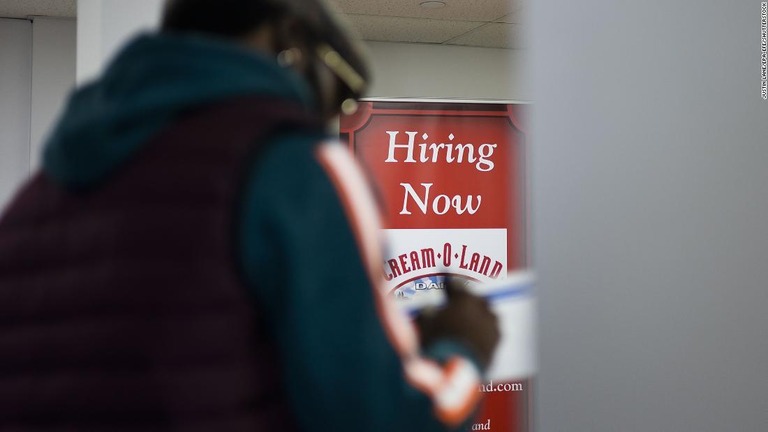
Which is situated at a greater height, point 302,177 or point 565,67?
point 565,67

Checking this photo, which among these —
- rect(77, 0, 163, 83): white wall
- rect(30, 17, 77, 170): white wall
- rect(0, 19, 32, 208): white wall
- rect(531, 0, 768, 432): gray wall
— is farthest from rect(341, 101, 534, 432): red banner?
rect(0, 19, 32, 208): white wall

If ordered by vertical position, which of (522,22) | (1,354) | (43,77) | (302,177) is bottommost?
(1,354)

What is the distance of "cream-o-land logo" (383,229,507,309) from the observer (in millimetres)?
3557

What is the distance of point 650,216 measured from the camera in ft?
3.96

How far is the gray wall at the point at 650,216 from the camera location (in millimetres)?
1158

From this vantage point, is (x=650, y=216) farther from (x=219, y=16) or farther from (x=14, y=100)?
(x=14, y=100)

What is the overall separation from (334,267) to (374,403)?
11cm

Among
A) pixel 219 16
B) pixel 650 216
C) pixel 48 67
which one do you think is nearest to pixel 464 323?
pixel 219 16

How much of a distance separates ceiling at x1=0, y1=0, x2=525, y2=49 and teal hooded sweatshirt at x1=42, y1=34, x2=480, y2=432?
402cm

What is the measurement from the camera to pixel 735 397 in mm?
1275

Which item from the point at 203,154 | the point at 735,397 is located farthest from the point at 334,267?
the point at 735,397

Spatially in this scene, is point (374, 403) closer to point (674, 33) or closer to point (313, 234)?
point (313, 234)

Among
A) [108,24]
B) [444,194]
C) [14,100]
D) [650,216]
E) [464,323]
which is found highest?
[14,100]

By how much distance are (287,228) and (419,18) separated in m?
4.69
